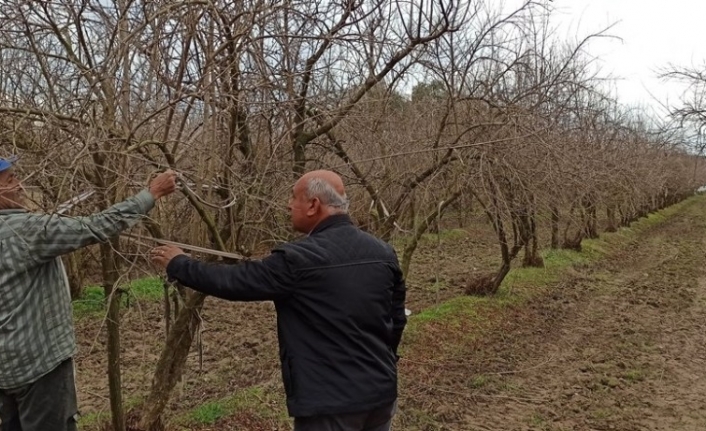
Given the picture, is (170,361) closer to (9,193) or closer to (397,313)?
(9,193)

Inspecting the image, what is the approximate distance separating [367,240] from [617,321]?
8134mm

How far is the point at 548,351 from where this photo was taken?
7.72 metres

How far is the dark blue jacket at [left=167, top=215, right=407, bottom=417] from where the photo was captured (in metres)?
2.37

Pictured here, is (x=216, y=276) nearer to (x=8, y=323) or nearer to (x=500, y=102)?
(x=8, y=323)

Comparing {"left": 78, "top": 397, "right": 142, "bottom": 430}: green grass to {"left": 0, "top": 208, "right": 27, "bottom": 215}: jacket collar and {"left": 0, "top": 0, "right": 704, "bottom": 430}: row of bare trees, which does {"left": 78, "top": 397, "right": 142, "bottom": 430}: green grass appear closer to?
{"left": 0, "top": 0, "right": 704, "bottom": 430}: row of bare trees

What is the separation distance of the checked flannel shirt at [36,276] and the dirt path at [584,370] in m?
3.31

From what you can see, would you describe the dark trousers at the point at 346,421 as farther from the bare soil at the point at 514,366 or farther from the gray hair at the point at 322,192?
the bare soil at the point at 514,366

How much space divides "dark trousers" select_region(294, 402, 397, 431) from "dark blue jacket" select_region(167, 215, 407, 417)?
2.3 inches

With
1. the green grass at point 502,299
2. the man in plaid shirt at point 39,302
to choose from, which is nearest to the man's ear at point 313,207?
the man in plaid shirt at point 39,302

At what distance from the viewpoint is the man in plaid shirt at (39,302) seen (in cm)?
261

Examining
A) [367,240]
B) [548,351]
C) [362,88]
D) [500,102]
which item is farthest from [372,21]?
[548,351]

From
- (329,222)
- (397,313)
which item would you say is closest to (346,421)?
(397,313)

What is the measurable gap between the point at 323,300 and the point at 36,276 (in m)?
1.39

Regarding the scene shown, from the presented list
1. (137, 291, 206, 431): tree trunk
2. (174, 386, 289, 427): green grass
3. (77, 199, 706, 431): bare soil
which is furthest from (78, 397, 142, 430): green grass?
(137, 291, 206, 431): tree trunk
